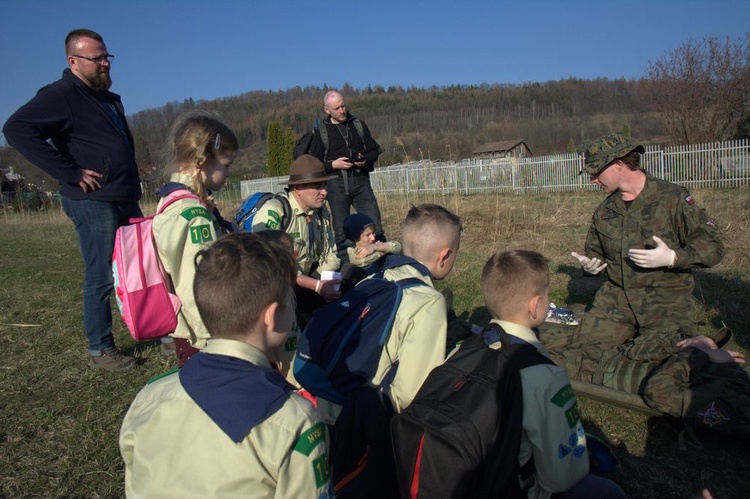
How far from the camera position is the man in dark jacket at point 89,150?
379 cm

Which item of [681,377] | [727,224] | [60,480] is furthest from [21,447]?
[727,224]

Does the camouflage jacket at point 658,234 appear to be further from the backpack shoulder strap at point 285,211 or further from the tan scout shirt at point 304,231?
the backpack shoulder strap at point 285,211

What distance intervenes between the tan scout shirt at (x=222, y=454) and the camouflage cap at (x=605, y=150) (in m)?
3.34

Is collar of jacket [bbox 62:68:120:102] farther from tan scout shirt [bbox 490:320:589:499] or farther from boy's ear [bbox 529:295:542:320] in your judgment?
tan scout shirt [bbox 490:320:589:499]

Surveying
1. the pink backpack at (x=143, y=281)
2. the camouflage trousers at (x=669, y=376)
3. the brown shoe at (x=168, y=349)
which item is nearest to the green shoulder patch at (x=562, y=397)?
the camouflage trousers at (x=669, y=376)

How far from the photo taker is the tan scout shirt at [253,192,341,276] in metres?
3.64

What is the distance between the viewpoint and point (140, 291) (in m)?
2.88

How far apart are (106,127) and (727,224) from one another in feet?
30.3

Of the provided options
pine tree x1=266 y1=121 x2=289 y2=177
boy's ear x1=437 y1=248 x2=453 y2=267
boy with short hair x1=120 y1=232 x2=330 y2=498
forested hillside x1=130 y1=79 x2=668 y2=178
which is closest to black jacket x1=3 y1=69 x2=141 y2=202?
boy's ear x1=437 y1=248 x2=453 y2=267

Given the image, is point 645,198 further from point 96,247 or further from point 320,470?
point 96,247

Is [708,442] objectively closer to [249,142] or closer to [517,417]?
[517,417]

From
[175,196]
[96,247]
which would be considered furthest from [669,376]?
[96,247]

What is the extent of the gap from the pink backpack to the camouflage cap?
2.95m

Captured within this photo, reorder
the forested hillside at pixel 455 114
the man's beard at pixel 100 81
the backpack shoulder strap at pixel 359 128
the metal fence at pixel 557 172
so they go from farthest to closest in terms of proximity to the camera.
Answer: the forested hillside at pixel 455 114
the metal fence at pixel 557 172
the backpack shoulder strap at pixel 359 128
the man's beard at pixel 100 81
